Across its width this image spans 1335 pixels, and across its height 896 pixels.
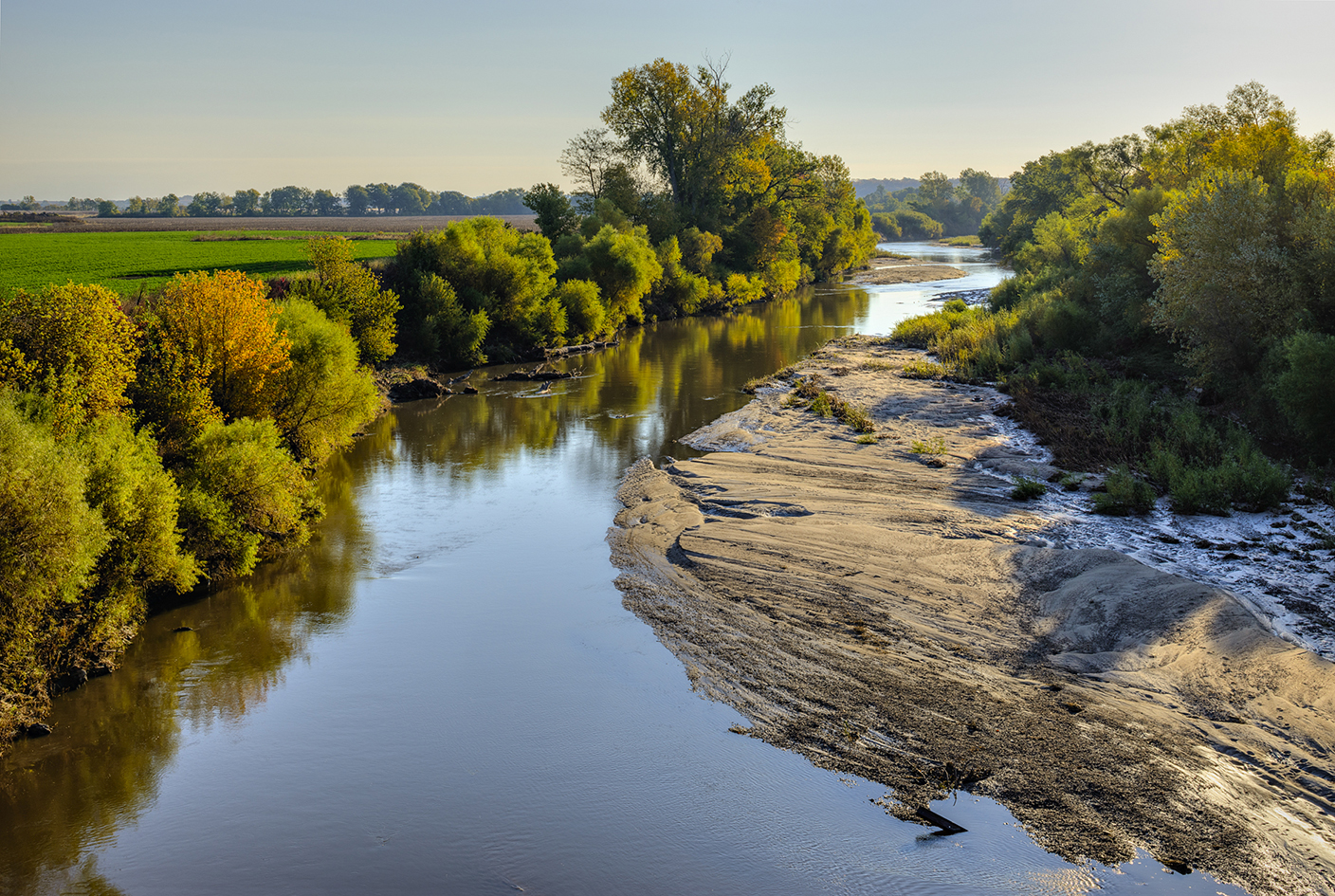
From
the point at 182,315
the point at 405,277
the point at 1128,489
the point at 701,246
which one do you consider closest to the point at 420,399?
the point at 405,277

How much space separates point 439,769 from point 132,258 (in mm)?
58037

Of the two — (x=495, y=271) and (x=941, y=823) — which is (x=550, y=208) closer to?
(x=495, y=271)

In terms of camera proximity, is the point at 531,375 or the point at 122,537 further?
the point at 531,375

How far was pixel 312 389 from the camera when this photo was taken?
21.4 meters

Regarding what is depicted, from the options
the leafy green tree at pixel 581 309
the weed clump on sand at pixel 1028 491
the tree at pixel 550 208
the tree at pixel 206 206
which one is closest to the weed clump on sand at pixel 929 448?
the weed clump on sand at pixel 1028 491

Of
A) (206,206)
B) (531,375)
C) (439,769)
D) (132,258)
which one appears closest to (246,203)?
(206,206)

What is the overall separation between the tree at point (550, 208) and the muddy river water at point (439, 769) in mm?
41292

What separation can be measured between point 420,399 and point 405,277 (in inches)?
312

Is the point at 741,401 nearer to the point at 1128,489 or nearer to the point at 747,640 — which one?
the point at 1128,489

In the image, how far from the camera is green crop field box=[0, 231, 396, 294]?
131 ft

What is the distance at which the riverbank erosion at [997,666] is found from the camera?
884cm

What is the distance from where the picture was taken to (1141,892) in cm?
788

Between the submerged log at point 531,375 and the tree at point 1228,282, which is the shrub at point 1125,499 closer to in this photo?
the tree at point 1228,282

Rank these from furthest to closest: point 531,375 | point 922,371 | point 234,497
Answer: point 531,375 → point 922,371 → point 234,497
